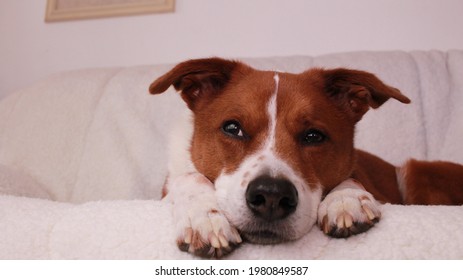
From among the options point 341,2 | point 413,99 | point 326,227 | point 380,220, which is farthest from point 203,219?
point 341,2

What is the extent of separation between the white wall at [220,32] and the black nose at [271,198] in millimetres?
2274

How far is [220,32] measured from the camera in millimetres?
3344

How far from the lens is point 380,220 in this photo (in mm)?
1104

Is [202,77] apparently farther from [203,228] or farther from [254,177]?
[203,228]

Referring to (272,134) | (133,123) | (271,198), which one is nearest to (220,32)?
(133,123)

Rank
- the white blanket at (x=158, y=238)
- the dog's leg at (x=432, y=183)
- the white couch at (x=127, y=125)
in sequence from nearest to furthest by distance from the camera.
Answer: the white blanket at (x=158, y=238) → the dog's leg at (x=432, y=183) → the white couch at (x=127, y=125)

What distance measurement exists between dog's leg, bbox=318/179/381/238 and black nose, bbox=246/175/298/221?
0.36 ft

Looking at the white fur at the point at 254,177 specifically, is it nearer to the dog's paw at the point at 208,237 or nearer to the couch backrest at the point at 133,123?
the dog's paw at the point at 208,237

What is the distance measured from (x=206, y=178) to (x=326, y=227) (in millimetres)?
540

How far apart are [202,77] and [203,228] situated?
0.86 m

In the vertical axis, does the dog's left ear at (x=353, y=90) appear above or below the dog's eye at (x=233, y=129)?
above

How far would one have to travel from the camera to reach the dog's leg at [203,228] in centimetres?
103

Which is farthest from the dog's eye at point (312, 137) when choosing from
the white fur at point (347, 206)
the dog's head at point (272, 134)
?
the white fur at point (347, 206)
